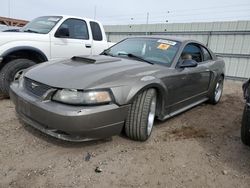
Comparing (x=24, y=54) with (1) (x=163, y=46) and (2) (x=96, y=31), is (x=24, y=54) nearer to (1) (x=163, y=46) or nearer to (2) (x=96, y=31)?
(2) (x=96, y=31)

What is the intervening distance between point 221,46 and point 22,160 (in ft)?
36.2

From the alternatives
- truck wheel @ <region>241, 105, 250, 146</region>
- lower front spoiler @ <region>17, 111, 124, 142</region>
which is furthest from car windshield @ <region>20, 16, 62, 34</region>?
truck wheel @ <region>241, 105, 250, 146</region>

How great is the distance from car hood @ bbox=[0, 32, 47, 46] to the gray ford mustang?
160cm

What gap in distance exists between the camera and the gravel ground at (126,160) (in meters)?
2.42

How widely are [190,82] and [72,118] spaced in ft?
7.80

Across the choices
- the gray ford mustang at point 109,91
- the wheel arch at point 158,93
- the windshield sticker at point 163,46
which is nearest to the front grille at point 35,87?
the gray ford mustang at point 109,91

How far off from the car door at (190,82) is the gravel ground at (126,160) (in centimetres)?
54

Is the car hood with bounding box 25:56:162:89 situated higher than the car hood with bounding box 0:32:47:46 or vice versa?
the car hood with bounding box 0:32:47:46

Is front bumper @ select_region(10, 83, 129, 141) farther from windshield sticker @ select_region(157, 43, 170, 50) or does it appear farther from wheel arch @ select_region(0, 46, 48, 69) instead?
wheel arch @ select_region(0, 46, 48, 69)

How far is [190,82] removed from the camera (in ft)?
13.4

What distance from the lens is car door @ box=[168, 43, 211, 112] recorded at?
12.0ft

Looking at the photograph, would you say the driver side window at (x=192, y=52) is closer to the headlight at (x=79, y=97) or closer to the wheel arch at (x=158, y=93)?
the wheel arch at (x=158, y=93)

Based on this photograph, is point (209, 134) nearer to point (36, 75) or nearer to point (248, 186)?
point (248, 186)

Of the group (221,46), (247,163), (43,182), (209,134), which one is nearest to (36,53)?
(43,182)
